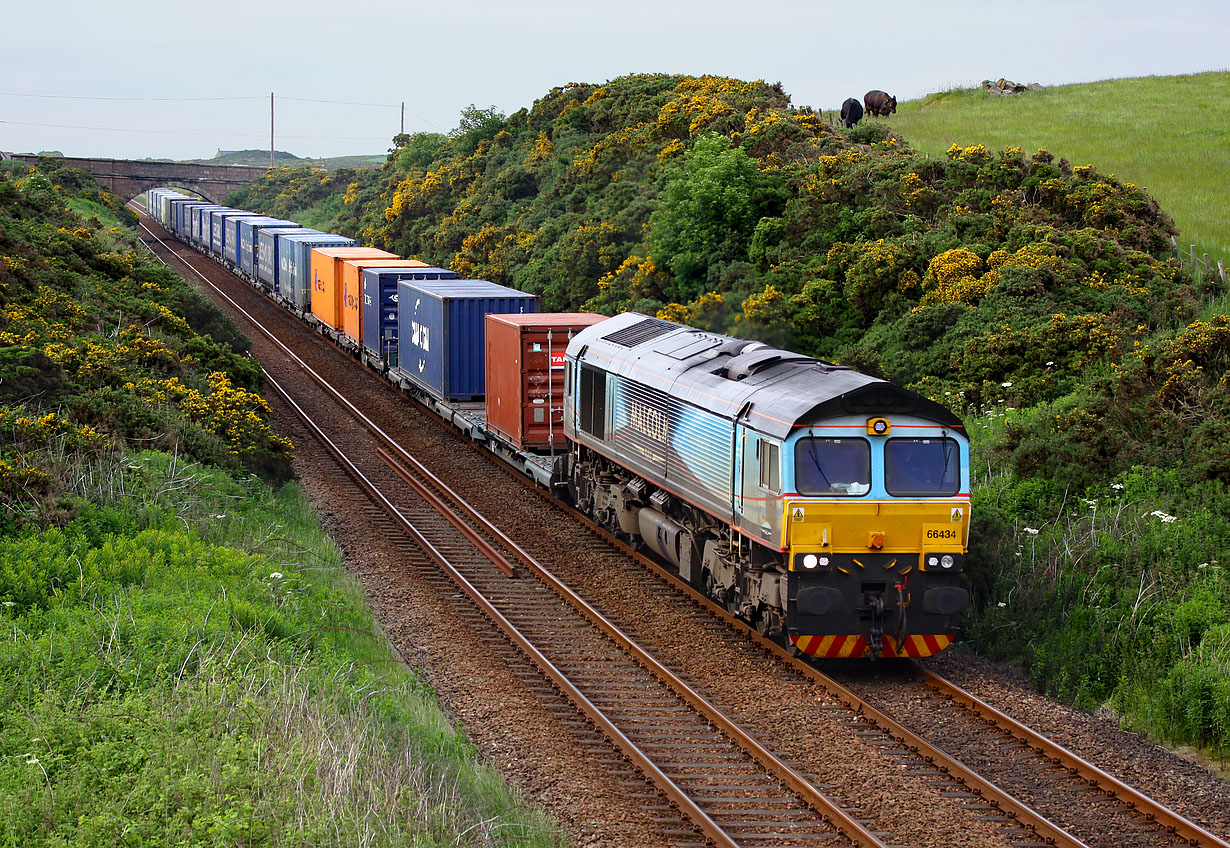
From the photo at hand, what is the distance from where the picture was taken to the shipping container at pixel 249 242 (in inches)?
2210

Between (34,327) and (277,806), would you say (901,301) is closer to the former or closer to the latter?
(34,327)

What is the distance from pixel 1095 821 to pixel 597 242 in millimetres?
34678

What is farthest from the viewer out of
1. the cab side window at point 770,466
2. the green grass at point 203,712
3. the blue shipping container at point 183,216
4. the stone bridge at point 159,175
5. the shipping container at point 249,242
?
the stone bridge at point 159,175

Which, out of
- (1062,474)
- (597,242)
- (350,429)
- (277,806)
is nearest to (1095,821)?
(277,806)

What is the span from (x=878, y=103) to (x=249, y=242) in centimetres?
3090

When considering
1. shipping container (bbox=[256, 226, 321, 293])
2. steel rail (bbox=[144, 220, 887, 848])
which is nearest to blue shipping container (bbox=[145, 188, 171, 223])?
shipping container (bbox=[256, 226, 321, 293])

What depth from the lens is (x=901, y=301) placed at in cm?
2869

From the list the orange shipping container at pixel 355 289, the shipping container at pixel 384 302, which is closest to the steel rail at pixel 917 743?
the shipping container at pixel 384 302

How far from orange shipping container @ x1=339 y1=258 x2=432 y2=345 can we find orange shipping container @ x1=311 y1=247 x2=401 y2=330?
1.83 ft

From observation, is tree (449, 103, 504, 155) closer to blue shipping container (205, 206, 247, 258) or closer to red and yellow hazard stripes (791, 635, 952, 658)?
blue shipping container (205, 206, 247, 258)

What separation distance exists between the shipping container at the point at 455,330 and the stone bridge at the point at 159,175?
7564cm

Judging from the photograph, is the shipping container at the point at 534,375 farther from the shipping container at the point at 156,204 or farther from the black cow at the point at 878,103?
the shipping container at the point at 156,204

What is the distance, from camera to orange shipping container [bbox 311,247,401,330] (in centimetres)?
3959

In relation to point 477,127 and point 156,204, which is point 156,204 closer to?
point 156,204
